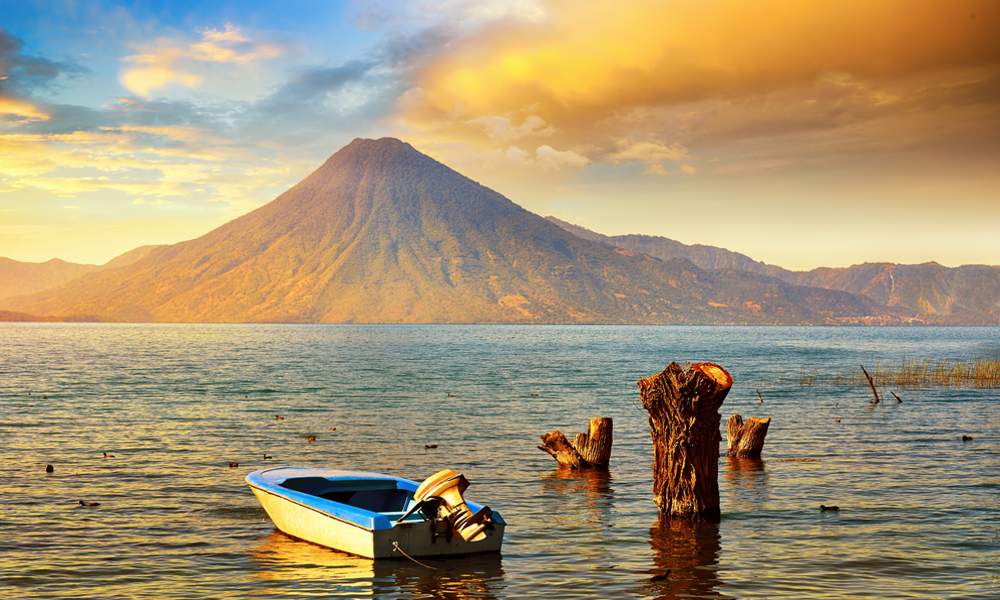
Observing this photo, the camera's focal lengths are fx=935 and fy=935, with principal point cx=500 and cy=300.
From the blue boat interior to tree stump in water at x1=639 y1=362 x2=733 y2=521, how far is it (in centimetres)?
561

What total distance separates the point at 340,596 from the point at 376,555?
72.1 inches

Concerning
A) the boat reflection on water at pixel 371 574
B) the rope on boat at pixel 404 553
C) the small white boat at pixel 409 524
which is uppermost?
the small white boat at pixel 409 524

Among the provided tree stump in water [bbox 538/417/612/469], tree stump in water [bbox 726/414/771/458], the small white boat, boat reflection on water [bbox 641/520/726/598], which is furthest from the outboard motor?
tree stump in water [bbox 726/414/771/458]

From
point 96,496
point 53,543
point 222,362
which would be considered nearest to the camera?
point 53,543

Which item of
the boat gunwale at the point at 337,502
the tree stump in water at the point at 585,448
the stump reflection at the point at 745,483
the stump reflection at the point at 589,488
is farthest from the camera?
the tree stump in water at the point at 585,448

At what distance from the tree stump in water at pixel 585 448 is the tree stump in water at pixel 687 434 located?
806 centimetres

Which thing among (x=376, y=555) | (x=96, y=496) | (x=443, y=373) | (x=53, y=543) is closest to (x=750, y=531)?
(x=376, y=555)

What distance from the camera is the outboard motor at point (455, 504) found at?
17250 millimetres

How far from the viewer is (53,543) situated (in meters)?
19.5

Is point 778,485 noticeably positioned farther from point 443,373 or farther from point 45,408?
point 443,373

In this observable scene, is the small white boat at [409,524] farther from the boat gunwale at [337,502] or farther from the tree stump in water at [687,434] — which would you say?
the tree stump in water at [687,434]

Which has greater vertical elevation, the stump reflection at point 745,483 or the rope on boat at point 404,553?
the rope on boat at point 404,553

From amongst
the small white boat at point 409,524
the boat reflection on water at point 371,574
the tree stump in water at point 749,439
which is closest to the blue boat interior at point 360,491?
the small white boat at point 409,524

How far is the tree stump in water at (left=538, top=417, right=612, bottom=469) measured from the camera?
29188 mm
